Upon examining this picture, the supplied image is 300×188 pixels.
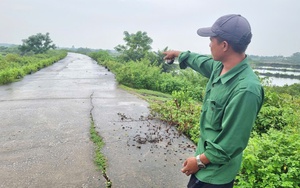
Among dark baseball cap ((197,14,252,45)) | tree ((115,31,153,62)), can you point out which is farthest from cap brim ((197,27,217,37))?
tree ((115,31,153,62))

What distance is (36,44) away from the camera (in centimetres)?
4128

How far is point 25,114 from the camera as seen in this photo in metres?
5.61

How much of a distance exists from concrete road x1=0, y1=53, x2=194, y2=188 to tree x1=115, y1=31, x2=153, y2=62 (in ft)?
64.3

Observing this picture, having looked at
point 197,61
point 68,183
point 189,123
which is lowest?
point 68,183

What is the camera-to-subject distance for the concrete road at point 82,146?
2.97m

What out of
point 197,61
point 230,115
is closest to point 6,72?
point 197,61

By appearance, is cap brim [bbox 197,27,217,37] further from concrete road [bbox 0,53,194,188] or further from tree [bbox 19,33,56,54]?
tree [bbox 19,33,56,54]

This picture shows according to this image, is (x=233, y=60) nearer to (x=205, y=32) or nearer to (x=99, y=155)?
(x=205, y=32)

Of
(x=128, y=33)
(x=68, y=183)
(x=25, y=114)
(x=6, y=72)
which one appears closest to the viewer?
(x=68, y=183)

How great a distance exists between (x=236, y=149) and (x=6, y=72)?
1108 cm

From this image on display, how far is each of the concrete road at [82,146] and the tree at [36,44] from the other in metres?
37.8

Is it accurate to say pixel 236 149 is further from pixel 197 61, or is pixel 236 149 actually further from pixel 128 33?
pixel 128 33

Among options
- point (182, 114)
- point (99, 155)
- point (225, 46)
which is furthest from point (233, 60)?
point (182, 114)

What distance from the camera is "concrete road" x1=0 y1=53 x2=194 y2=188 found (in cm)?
297
